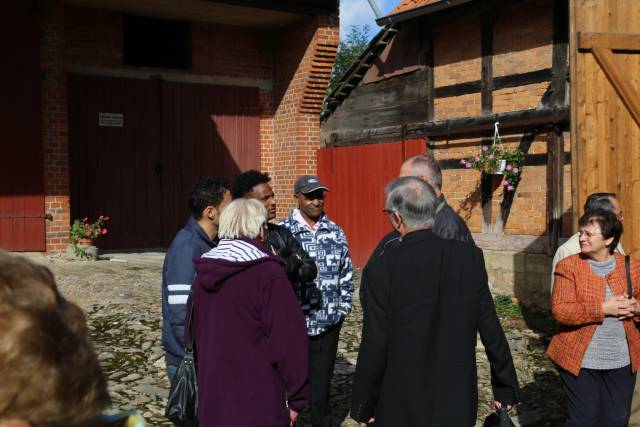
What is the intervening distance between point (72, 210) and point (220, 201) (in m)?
8.55

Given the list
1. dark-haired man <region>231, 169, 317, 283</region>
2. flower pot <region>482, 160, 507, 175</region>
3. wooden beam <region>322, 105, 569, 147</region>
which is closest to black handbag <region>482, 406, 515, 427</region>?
dark-haired man <region>231, 169, 317, 283</region>

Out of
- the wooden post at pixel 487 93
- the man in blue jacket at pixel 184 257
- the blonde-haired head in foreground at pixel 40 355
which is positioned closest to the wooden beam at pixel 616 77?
the man in blue jacket at pixel 184 257

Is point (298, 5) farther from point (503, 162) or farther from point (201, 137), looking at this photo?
point (503, 162)

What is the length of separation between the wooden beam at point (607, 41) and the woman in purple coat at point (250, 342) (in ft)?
11.7

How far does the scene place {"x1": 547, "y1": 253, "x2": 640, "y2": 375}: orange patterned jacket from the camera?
13.6 ft

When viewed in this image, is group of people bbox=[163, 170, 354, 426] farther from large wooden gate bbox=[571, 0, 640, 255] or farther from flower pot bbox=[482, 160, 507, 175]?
flower pot bbox=[482, 160, 507, 175]

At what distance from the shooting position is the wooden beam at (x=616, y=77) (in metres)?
5.64

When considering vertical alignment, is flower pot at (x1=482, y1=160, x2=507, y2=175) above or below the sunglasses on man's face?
above

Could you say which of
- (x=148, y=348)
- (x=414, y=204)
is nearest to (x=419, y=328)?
(x=414, y=204)

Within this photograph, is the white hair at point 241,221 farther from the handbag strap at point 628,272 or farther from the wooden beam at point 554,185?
the wooden beam at point 554,185

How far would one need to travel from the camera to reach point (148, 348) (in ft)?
22.7

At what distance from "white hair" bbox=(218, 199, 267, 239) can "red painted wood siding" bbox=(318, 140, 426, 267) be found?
8.75 m

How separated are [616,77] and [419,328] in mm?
3382

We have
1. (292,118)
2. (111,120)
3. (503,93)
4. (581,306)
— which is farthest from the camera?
(292,118)
